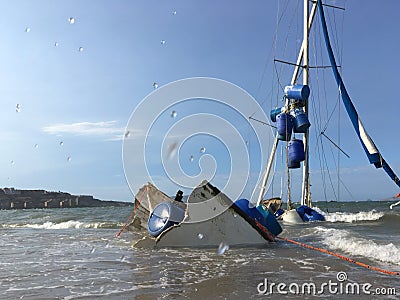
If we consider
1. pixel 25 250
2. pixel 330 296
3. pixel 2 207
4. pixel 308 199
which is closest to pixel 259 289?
pixel 330 296

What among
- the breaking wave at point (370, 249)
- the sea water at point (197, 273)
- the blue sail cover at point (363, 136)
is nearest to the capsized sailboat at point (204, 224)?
the sea water at point (197, 273)

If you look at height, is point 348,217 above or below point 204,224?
below

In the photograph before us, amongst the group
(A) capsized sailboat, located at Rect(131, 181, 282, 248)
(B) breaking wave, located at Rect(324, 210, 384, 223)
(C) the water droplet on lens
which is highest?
(A) capsized sailboat, located at Rect(131, 181, 282, 248)

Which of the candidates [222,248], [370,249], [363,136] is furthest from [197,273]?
[363,136]

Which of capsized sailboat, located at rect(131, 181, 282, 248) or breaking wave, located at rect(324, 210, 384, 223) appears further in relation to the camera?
breaking wave, located at rect(324, 210, 384, 223)

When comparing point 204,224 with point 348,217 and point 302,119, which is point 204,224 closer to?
point 302,119

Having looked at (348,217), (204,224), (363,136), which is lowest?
(348,217)

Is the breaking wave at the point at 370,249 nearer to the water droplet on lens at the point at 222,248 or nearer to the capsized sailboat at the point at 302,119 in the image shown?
the water droplet on lens at the point at 222,248

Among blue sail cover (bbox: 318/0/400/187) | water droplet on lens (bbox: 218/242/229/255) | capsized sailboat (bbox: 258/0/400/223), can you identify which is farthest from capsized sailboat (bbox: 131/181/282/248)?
capsized sailboat (bbox: 258/0/400/223)

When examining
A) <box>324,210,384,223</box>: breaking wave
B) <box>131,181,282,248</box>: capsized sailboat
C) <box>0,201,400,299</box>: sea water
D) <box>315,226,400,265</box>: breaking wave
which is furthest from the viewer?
<box>324,210,384,223</box>: breaking wave

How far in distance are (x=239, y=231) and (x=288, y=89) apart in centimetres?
1364

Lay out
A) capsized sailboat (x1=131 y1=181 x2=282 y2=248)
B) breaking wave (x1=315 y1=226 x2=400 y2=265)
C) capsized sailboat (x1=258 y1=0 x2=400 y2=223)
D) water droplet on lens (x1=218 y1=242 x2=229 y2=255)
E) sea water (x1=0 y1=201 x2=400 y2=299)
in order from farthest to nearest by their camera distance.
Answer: capsized sailboat (x1=258 y1=0 x2=400 y2=223)
capsized sailboat (x1=131 y1=181 x2=282 y2=248)
water droplet on lens (x1=218 y1=242 x2=229 y2=255)
breaking wave (x1=315 y1=226 x2=400 y2=265)
sea water (x1=0 y1=201 x2=400 y2=299)

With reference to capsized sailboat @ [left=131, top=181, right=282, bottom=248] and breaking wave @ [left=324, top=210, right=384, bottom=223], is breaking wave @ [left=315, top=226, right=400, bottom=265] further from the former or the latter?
breaking wave @ [left=324, top=210, right=384, bottom=223]

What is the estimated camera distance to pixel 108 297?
5.52 meters
